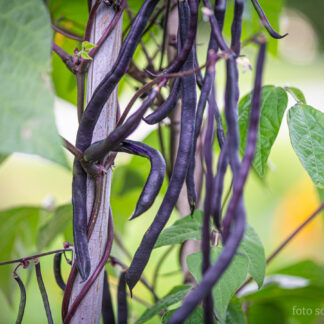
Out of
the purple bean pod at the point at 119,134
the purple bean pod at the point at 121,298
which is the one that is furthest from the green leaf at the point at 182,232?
the purple bean pod at the point at 119,134

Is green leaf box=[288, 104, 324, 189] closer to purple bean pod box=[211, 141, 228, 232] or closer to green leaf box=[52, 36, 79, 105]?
purple bean pod box=[211, 141, 228, 232]

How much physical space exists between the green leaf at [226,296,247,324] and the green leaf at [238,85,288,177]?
170 millimetres

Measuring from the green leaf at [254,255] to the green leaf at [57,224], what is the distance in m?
0.23

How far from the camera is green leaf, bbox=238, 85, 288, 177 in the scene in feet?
1.35

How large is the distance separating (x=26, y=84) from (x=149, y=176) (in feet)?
0.36

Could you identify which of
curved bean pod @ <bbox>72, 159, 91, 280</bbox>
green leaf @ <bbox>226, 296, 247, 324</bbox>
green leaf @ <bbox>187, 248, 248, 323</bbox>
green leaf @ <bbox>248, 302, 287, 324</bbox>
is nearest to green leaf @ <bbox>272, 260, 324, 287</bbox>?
green leaf @ <bbox>248, 302, 287, 324</bbox>

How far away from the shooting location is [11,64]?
9.0 inches

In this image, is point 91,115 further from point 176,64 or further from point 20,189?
point 20,189

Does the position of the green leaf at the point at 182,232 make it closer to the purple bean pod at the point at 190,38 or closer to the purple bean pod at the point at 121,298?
the purple bean pod at the point at 121,298

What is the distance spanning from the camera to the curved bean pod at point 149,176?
0.94 feet

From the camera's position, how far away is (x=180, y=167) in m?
0.31

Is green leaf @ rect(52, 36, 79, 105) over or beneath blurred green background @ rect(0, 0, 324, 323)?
over

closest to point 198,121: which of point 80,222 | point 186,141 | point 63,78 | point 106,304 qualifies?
point 186,141

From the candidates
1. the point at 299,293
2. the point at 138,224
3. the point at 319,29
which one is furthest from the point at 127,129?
the point at 319,29
